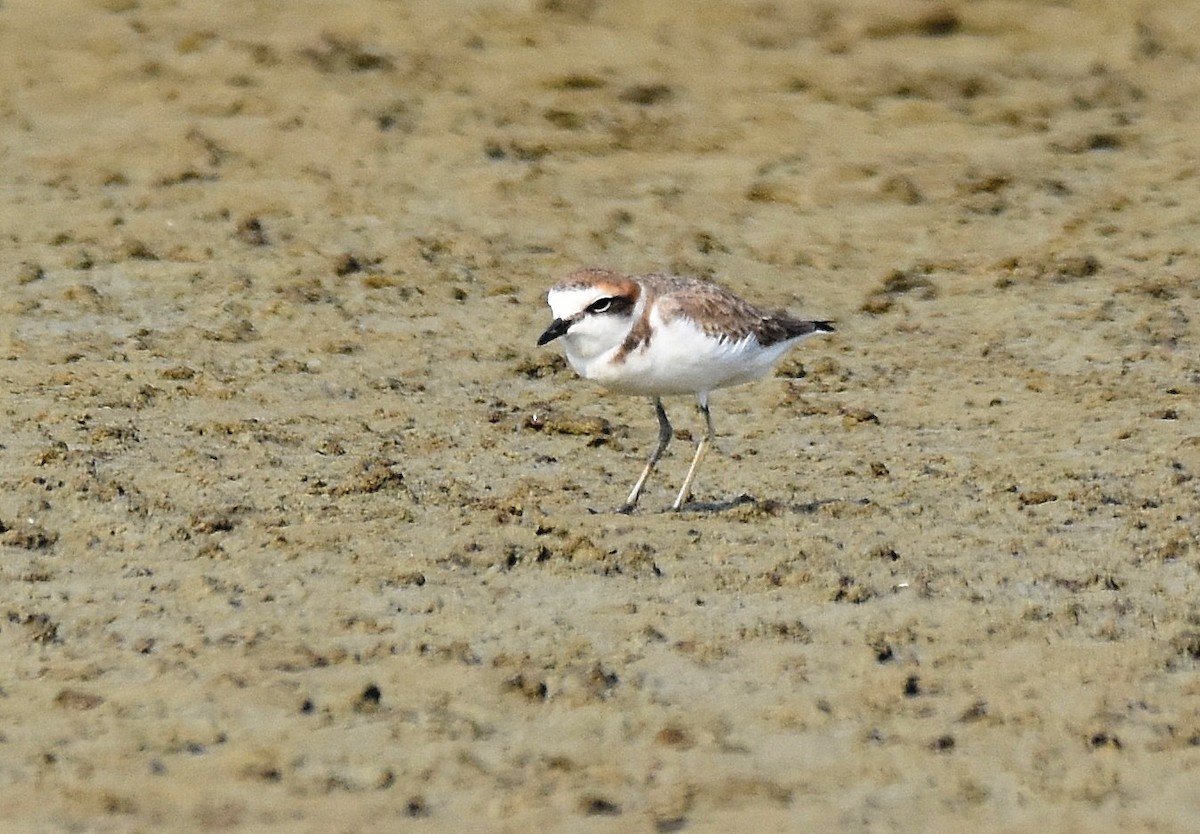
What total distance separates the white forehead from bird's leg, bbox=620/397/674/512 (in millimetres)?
758

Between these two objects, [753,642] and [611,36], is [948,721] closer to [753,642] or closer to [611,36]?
[753,642]

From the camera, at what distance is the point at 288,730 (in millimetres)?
5770

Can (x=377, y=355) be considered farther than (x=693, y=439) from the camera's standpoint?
Yes

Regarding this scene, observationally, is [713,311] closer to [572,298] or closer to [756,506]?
[572,298]

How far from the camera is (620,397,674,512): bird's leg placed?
820 centimetres

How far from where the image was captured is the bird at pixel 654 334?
787 cm

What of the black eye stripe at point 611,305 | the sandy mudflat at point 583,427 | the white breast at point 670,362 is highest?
the black eye stripe at point 611,305

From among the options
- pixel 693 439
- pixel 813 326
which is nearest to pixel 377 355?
pixel 693 439

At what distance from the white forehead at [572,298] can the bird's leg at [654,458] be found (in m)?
0.76

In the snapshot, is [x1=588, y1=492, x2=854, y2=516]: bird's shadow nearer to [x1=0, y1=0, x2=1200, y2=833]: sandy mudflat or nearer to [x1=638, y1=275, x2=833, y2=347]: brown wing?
[x1=0, y1=0, x2=1200, y2=833]: sandy mudflat

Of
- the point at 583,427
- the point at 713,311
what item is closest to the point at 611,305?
the point at 713,311

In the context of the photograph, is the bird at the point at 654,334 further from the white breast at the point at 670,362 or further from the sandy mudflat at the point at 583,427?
the sandy mudflat at the point at 583,427

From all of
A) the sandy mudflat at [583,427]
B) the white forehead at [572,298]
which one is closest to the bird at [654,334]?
the white forehead at [572,298]

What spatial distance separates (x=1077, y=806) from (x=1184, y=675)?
3.27 ft
